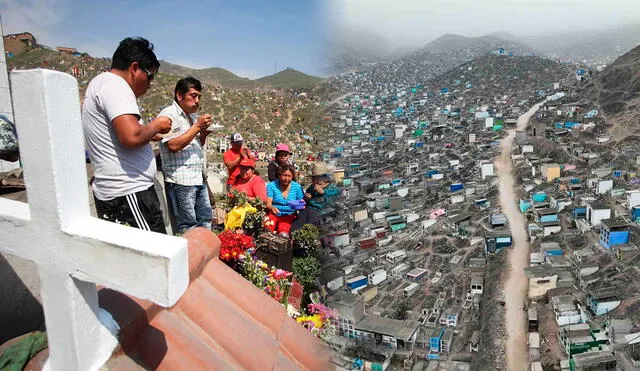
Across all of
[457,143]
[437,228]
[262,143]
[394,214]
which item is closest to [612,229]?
[437,228]

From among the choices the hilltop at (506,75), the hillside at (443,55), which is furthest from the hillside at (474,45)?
the hilltop at (506,75)

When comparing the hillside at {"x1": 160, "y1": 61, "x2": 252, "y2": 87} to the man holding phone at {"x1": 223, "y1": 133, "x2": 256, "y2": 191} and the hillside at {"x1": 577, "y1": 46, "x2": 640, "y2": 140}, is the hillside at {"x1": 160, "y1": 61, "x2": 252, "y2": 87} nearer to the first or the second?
the hillside at {"x1": 577, "y1": 46, "x2": 640, "y2": 140}

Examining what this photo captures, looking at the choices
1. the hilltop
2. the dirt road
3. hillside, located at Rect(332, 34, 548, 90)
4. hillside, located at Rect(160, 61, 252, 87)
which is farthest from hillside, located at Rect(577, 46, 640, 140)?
hillside, located at Rect(160, 61, 252, 87)

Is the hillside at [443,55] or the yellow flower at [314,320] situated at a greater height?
the hillside at [443,55]

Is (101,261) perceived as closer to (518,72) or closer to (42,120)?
(42,120)

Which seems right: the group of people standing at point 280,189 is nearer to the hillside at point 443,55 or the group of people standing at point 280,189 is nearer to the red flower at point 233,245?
the red flower at point 233,245

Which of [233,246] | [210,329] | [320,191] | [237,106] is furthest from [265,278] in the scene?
[237,106]
